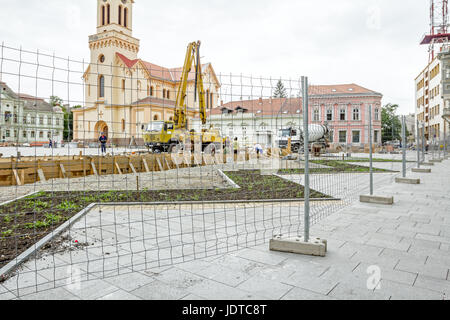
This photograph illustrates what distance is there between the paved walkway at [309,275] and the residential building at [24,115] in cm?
190

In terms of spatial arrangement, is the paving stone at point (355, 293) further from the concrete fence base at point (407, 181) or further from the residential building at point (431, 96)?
the residential building at point (431, 96)

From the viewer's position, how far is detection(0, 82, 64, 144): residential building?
3.78m

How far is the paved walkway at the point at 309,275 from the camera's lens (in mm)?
2820

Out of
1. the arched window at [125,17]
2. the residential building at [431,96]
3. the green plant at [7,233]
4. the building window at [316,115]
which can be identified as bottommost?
the green plant at [7,233]

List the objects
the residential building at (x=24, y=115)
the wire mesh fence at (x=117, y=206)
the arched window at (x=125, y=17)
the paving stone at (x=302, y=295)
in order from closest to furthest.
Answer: the paving stone at (x=302, y=295), the wire mesh fence at (x=117, y=206), the residential building at (x=24, y=115), the arched window at (x=125, y=17)

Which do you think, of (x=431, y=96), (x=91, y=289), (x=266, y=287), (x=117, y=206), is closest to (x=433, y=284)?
(x=266, y=287)

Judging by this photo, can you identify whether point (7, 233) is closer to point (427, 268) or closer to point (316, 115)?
point (427, 268)

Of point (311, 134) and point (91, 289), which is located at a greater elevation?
point (311, 134)

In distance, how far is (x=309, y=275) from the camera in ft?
10.6

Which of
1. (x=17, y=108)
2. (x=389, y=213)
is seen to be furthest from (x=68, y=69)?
(x=389, y=213)

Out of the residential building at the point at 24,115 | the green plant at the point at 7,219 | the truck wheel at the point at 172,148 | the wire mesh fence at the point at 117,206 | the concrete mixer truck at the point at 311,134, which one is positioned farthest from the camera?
the truck wheel at the point at 172,148

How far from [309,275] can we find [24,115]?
12.8 ft

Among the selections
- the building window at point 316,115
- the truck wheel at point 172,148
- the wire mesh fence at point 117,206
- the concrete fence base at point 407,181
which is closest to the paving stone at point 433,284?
the wire mesh fence at point 117,206

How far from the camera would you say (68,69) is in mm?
3775
